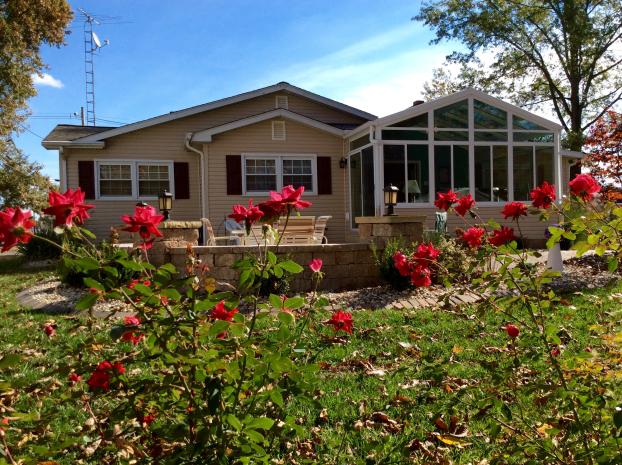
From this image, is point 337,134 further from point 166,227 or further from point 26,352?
point 26,352

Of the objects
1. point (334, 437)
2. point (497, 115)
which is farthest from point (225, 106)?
point (334, 437)

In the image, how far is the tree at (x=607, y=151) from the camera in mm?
14633

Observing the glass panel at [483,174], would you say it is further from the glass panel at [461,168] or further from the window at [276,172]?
the window at [276,172]

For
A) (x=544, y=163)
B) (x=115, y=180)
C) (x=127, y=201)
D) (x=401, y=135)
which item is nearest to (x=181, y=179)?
(x=127, y=201)

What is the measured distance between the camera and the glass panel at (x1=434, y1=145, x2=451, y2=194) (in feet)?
43.3

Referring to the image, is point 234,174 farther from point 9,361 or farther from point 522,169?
point 9,361

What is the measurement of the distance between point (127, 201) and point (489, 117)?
9.98 meters

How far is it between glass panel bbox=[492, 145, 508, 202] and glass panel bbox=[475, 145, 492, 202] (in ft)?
0.44

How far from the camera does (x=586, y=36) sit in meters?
21.5

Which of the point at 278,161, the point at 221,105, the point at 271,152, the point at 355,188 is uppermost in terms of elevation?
the point at 221,105

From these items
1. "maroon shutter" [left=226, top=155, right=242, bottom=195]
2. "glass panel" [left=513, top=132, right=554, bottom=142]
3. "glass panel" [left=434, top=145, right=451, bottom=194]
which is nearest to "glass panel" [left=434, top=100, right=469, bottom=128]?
"glass panel" [left=434, top=145, right=451, bottom=194]

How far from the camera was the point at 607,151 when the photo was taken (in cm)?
1574

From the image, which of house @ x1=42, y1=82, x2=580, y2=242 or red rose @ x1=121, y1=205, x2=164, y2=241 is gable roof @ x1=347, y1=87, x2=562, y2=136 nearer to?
house @ x1=42, y1=82, x2=580, y2=242

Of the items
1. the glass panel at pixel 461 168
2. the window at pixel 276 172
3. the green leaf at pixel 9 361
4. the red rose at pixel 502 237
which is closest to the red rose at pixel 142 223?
the green leaf at pixel 9 361
